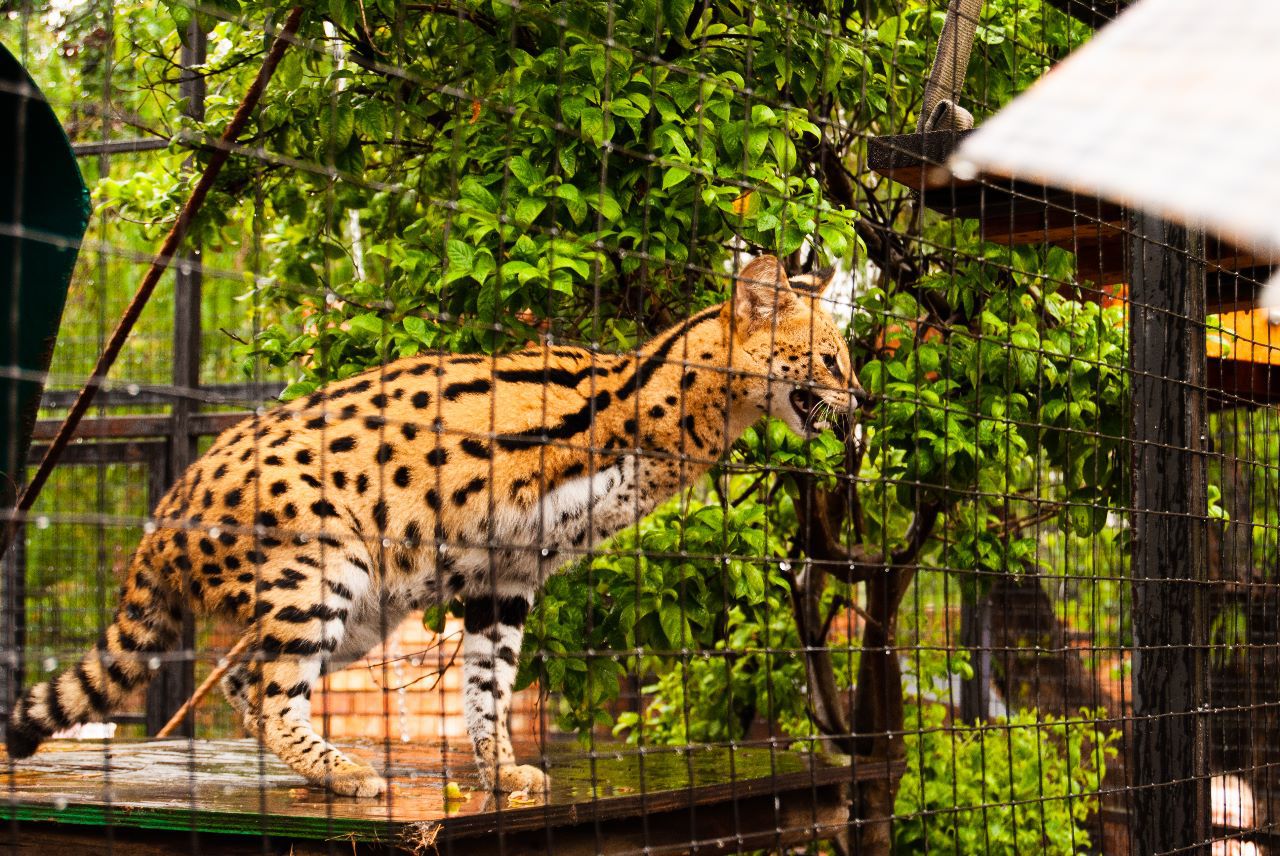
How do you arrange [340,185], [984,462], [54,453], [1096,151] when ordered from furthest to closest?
[340,185] → [984,462] → [54,453] → [1096,151]

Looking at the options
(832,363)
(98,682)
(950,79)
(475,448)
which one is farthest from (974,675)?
(98,682)

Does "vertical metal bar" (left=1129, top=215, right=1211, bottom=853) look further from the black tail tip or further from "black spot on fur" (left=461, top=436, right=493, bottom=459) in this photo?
the black tail tip

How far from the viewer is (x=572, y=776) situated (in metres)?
4.17

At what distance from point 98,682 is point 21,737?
0.24 meters

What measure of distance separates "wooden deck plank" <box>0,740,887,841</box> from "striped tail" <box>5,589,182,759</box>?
0.49 feet

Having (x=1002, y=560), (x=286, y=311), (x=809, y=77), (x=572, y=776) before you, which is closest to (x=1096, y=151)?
(x=809, y=77)

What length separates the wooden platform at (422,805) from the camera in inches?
117

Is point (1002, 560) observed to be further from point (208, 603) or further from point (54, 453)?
point (54, 453)

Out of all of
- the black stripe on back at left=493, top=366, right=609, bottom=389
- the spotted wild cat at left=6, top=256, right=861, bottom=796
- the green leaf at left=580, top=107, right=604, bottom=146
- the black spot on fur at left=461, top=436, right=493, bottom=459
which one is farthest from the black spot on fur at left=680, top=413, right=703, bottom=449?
the green leaf at left=580, top=107, right=604, bottom=146

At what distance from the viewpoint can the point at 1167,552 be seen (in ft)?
12.5

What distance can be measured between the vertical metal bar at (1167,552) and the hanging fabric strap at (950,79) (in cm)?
74

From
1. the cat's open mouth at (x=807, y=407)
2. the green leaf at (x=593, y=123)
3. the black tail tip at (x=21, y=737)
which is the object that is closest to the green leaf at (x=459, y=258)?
the green leaf at (x=593, y=123)

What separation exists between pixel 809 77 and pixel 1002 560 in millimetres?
1576

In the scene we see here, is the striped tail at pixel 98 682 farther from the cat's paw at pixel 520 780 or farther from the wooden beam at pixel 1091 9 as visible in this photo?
the wooden beam at pixel 1091 9
